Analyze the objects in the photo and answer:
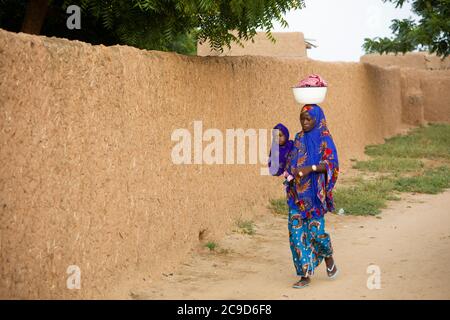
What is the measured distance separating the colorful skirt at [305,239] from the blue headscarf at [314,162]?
71mm

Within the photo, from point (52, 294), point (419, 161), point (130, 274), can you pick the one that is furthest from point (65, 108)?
point (419, 161)

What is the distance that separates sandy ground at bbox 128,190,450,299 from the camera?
622cm

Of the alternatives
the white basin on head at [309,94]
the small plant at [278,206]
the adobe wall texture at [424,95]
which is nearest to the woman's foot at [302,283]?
the white basin on head at [309,94]

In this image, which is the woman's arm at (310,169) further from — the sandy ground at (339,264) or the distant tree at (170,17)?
the distant tree at (170,17)

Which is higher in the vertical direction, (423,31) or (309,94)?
(423,31)

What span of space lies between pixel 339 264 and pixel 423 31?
10432mm

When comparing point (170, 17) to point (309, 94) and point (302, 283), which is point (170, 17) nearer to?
point (309, 94)

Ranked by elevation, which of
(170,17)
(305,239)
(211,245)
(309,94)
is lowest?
(211,245)

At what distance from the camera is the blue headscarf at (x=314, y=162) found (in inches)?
249

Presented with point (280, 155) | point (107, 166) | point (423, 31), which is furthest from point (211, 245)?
point (423, 31)

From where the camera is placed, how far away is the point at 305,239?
21.0 feet

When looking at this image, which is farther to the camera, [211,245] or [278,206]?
[278,206]

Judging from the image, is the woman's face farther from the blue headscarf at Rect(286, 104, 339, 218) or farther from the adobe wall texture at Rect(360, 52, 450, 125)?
the adobe wall texture at Rect(360, 52, 450, 125)
